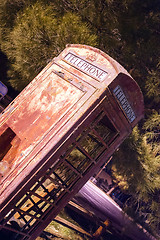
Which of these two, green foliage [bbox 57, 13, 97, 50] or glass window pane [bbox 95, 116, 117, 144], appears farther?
green foliage [bbox 57, 13, 97, 50]

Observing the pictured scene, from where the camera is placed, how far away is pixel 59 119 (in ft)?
8.96

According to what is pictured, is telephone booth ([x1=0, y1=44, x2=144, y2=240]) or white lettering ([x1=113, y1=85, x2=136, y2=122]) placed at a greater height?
white lettering ([x1=113, y1=85, x2=136, y2=122])

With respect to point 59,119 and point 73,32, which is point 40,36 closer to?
point 73,32

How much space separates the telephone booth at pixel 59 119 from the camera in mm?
2629

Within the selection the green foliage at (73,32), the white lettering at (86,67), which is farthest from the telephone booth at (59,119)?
the green foliage at (73,32)

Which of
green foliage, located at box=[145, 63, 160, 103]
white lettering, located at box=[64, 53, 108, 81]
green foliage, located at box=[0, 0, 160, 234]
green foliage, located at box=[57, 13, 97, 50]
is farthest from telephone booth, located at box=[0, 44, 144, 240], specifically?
green foliage, located at box=[145, 63, 160, 103]

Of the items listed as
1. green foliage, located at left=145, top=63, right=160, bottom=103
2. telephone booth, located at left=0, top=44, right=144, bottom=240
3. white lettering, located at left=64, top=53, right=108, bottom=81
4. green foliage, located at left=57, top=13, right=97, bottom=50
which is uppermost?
green foliage, located at left=145, top=63, right=160, bottom=103

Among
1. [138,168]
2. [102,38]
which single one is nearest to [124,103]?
[102,38]

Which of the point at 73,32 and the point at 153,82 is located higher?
the point at 153,82

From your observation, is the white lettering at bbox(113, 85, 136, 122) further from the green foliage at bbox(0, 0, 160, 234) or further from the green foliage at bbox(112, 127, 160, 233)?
the green foliage at bbox(112, 127, 160, 233)

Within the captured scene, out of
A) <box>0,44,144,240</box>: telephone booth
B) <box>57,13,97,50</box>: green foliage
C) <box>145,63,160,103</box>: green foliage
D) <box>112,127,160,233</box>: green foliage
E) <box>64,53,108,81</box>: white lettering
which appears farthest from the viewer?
<box>112,127,160,233</box>: green foliage

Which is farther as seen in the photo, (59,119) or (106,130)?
(106,130)

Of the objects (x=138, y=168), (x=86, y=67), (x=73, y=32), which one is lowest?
(x=138, y=168)

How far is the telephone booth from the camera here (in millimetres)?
2629
